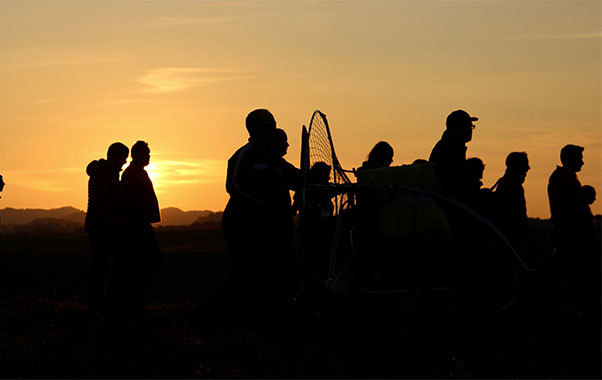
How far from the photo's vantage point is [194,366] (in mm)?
7492

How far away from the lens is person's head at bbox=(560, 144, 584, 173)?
10383 mm

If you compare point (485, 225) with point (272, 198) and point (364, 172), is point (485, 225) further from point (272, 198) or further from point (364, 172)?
point (272, 198)

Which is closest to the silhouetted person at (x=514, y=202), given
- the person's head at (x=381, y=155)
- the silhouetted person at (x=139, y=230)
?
the person's head at (x=381, y=155)

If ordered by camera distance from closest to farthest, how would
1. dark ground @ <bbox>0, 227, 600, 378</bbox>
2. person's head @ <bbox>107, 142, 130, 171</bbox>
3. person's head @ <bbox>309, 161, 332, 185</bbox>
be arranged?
dark ground @ <bbox>0, 227, 600, 378</bbox> → person's head @ <bbox>309, 161, 332, 185</bbox> → person's head @ <bbox>107, 142, 130, 171</bbox>

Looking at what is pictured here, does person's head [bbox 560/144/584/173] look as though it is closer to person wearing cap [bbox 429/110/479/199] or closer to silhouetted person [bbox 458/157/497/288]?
person wearing cap [bbox 429/110/479/199]

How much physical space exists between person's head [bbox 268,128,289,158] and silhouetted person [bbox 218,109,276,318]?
2.0 inches

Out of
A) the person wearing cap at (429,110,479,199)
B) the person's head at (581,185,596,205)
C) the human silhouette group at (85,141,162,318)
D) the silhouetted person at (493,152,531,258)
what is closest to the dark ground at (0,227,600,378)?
the human silhouette group at (85,141,162,318)

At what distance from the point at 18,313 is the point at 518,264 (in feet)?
19.7


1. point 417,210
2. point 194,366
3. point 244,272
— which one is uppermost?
point 417,210

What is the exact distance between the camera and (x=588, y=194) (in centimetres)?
1101

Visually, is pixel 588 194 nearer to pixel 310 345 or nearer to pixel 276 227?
pixel 276 227

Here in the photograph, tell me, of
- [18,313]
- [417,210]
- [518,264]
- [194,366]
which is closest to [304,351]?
[194,366]

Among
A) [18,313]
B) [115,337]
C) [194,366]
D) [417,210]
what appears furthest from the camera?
[18,313]

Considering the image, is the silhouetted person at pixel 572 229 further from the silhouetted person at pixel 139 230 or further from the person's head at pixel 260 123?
the silhouetted person at pixel 139 230
